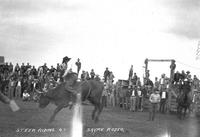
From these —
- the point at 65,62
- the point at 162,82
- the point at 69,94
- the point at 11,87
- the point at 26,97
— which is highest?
the point at 65,62

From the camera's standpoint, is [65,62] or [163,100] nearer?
[65,62]

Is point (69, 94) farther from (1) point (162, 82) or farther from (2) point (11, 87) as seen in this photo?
(2) point (11, 87)

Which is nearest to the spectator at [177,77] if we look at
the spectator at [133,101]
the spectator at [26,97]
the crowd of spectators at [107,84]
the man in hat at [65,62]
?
the crowd of spectators at [107,84]

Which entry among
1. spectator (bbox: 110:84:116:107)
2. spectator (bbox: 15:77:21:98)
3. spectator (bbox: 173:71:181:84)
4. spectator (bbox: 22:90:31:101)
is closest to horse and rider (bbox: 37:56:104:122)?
spectator (bbox: 173:71:181:84)

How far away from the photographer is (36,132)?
11531 millimetres

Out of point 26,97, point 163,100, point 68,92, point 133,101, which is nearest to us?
point 68,92

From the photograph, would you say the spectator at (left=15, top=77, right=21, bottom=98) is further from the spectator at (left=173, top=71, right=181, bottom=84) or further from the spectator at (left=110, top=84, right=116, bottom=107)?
the spectator at (left=173, top=71, right=181, bottom=84)

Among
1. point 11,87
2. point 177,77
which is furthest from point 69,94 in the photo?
point 11,87

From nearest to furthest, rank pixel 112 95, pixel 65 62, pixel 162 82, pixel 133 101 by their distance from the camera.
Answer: pixel 65 62 < pixel 162 82 < pixel 133 101 < pixel 112 95

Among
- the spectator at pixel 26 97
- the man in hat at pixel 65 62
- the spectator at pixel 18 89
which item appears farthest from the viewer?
the spectator at pixel 18 89

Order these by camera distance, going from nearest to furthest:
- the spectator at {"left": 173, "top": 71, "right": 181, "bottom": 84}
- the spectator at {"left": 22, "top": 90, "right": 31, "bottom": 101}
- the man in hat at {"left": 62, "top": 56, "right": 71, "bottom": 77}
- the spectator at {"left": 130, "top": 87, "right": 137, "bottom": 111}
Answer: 1. the man in hat at {"left": 62, "top": 56, "right": 71, "bottom": 77}
2. the spectator at {"left": 130, "top": 87, "right": 137, "bottom": 111}
3. the spectator at {"left": 173, "top": 71, "right": 181, "bottom": 84}
4. the spectator at {"left": 22, "top": 90, "right": 31, "bottom": 101}

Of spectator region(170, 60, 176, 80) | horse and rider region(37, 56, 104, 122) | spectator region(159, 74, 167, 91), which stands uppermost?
spectator region(170, 60, 176, 80)

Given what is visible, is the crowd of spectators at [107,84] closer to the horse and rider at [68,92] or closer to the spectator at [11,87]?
the spectator at [11,87]

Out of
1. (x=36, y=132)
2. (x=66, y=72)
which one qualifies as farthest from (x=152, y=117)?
(x=36, y=132)
